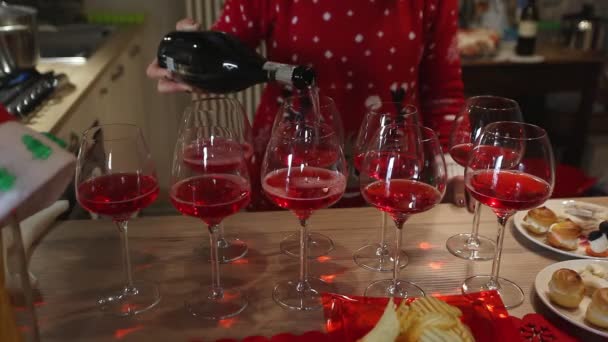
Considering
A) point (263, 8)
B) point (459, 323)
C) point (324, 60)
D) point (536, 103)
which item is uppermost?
point (263, 8)

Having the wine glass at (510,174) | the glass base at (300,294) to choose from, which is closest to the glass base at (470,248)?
the wine glass at (510,174)

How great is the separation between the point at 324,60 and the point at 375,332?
0.83 metres

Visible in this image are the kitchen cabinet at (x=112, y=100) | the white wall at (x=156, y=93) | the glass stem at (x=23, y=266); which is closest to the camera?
the glass stem at (x=23, y=266)

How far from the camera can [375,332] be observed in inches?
24.6

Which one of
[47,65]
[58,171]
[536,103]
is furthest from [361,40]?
[536,103]

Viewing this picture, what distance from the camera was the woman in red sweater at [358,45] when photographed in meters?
1.33

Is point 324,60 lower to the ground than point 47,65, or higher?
higher

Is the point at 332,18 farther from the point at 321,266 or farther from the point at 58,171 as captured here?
the point at 58,171

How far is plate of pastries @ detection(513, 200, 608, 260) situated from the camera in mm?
936

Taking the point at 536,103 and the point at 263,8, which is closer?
the point at 263,8

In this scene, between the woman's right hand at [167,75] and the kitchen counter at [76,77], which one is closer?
the woman's right hand at [167,75]

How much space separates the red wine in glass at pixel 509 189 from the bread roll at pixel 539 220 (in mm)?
176

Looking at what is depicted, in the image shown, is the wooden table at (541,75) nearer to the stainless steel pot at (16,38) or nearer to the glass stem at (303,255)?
the stainless steel pot at (16,38)

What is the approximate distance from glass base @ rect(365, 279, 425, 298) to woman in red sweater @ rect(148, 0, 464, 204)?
0.47 metres
